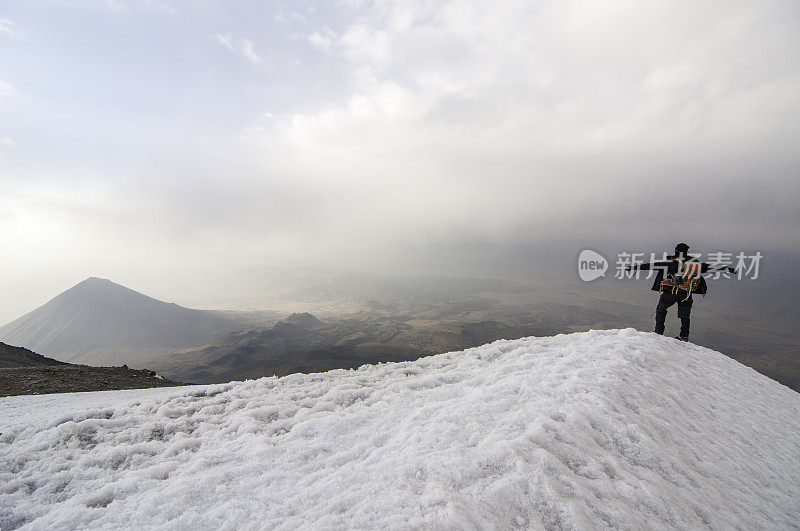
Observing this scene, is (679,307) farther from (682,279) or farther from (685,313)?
(682,279)

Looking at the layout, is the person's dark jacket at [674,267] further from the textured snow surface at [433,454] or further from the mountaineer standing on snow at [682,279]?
Result: the textured snow surface at [433,454]

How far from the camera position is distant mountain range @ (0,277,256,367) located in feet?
481

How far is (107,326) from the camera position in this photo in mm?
158125

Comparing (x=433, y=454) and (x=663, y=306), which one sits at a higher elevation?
(x=663, y=306)

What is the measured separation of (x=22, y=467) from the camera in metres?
4.84

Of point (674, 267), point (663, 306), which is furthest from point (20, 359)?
point (674, 267)

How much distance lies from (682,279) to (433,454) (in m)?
12.7

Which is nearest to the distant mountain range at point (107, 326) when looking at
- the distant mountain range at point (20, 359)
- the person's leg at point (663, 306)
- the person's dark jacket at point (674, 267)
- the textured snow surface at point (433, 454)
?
the distant mountain range at point (20, 359)

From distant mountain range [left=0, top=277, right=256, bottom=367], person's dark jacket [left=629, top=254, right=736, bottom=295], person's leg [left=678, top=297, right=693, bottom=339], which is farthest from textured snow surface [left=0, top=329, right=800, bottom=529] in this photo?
distant mountain range [left=0, top=277, right=256, bottom=367]

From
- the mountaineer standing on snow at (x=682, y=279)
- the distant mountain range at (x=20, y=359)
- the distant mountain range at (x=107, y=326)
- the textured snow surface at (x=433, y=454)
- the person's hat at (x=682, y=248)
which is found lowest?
the distant mountain range at (x=107, y=326)

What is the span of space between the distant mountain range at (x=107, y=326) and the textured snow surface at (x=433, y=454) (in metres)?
164

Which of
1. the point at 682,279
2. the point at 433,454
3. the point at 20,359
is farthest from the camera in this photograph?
the point at 20,359

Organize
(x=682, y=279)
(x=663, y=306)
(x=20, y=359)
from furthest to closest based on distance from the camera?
(x=20, y=359) < (x=663, y=306) < (x=682, y=279)

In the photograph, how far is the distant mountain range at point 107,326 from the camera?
147 m
